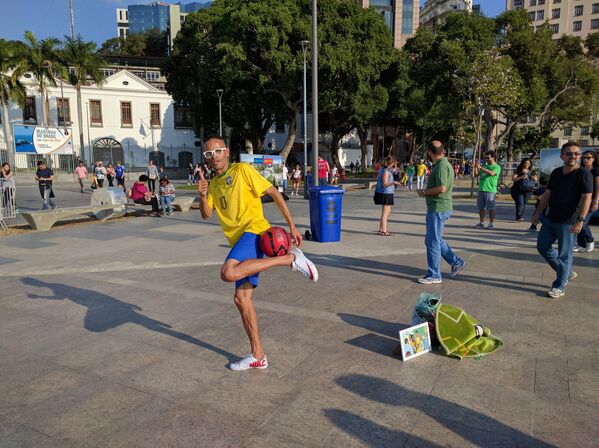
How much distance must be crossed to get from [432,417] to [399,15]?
78.0 meters

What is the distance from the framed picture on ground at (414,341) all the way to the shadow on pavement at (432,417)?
414 mm

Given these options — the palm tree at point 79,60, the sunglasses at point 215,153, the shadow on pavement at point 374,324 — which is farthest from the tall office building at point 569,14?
the sunglasses at point 215,153

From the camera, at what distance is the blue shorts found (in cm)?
362

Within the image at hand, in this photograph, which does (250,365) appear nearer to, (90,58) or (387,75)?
(387,75)

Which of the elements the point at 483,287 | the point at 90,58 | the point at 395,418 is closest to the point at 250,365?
the point at 395,418

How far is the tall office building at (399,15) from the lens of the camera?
7169cm

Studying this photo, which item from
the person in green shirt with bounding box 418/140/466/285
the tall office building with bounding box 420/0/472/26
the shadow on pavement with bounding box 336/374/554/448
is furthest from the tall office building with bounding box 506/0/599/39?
the shadow on pavement with bounding box 336/374/554/448

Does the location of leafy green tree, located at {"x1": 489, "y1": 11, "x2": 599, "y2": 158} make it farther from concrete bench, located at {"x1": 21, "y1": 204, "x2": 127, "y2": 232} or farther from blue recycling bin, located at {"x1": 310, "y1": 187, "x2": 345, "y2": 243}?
concrete bench, located at {"x1": 21, "y1": 204, "x2": 127, "y2": 232}

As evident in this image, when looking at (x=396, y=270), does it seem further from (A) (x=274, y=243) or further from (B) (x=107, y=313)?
(B) (x=107, y=313)

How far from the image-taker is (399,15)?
72125 mm

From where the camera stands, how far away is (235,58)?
92.6ft

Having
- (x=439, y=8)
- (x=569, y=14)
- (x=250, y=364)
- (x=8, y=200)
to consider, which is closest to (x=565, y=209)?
(x=250, y=364)

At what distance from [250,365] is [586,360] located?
9.22ft

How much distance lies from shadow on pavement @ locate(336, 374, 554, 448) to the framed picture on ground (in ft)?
1.36
